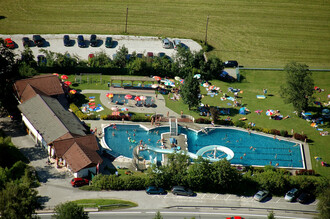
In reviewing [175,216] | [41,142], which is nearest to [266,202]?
[175,216]

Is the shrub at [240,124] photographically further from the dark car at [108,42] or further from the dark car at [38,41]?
the dark car at [38,41]

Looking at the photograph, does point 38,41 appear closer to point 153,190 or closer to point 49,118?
point 49,118

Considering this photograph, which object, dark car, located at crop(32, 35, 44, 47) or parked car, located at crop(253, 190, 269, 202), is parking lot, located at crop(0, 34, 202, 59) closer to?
dark car, located at crop(32, 35, 44, 47)

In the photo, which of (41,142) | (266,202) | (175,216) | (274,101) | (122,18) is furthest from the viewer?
(122,18)

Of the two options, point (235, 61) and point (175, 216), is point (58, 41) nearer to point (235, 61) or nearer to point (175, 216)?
point (235, 61)

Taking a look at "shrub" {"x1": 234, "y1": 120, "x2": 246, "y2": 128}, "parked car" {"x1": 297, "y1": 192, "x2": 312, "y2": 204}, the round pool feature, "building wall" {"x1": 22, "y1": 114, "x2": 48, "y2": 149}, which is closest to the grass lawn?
"building wall" {"x1": 22, "y1": 114, "x2": 48, "y2": 149}

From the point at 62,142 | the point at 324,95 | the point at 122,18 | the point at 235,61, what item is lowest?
the point at 62,142
